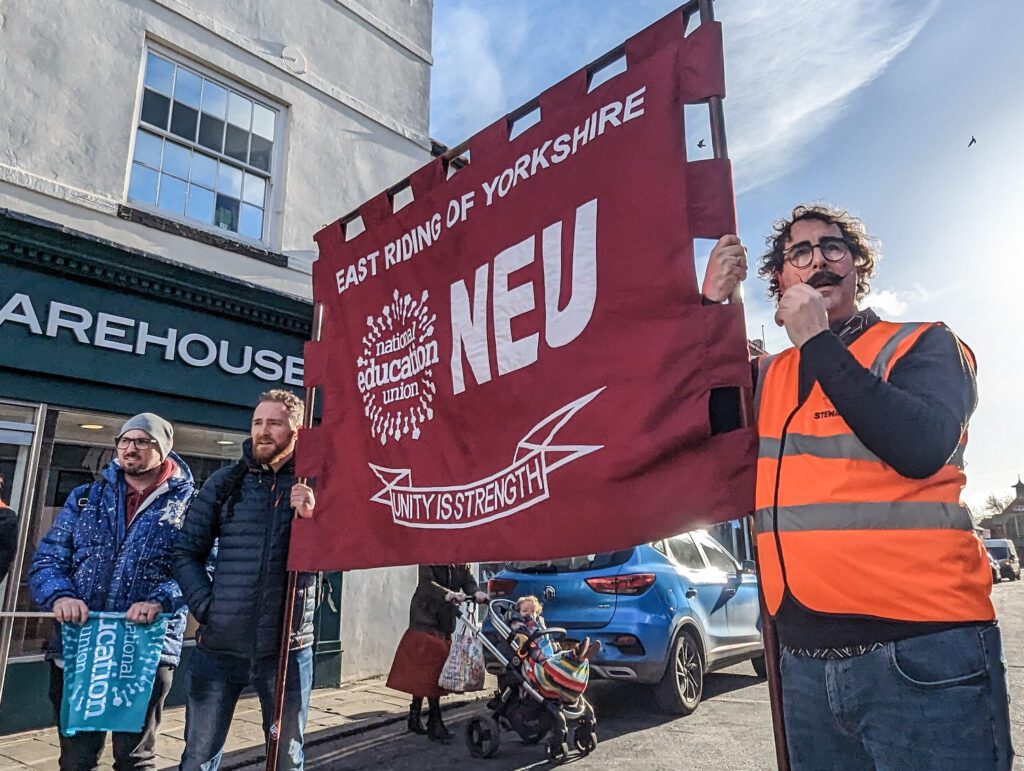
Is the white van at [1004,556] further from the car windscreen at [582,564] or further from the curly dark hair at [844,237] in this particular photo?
the curly dark hair at [844,237]

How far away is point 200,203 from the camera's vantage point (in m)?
7.85

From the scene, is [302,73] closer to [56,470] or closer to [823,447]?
[56,470]

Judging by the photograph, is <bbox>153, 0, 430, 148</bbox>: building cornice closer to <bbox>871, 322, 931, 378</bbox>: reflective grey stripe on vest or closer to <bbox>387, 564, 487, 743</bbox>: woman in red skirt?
<bbox>387, 564, 487, 743</bbox>: woman in red skirt

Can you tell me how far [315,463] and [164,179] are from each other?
5.60 m

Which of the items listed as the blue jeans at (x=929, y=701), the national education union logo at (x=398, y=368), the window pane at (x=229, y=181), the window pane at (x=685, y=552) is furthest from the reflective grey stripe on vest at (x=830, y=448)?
the window pane at (x=229, y=181)

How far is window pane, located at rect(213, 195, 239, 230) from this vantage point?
7977 mm

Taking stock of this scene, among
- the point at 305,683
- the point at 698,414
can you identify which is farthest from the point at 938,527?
the point at 305,683

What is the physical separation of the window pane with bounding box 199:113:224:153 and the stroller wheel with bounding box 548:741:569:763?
6.88m

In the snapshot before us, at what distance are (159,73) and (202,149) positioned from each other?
82cm

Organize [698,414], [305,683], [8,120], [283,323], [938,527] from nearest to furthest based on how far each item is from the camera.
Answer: [938,527] < [698,414] < [305,683] < [8,120] < [283,323]

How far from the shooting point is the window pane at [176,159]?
24.9ft

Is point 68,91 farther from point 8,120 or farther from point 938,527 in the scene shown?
point 938,527

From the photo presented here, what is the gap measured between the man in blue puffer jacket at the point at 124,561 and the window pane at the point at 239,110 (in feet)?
18.9

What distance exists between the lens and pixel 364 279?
3.41 metres
